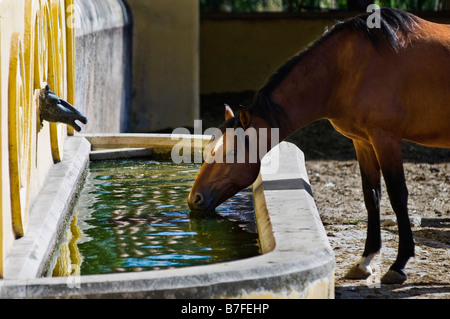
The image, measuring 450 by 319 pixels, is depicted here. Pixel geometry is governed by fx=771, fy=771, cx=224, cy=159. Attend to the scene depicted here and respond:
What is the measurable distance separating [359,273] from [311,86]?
1.07 m

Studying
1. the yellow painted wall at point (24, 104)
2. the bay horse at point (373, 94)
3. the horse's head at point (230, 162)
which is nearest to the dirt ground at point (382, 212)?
the bay horse at point (373, 94)

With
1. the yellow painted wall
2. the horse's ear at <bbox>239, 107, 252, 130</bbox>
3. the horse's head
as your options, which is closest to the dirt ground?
the horse's head

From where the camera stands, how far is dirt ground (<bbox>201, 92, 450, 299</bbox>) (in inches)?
164

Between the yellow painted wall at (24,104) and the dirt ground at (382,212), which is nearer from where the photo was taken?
the yellow painted wall at (24,104)

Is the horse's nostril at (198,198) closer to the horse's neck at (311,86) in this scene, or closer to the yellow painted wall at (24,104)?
the horse's neck at (311,86)

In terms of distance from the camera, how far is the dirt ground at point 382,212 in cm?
416

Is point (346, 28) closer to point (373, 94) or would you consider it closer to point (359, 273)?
point (373, 94)

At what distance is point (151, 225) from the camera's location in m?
4.28

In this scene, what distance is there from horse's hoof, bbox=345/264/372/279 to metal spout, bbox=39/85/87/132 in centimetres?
169

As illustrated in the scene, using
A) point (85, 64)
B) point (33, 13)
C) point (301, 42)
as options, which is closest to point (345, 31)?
point (33, 13)

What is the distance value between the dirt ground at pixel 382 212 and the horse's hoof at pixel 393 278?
3cm

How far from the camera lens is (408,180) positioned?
7.82 m

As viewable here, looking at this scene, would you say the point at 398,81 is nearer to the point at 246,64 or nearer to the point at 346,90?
the point at 346,90
